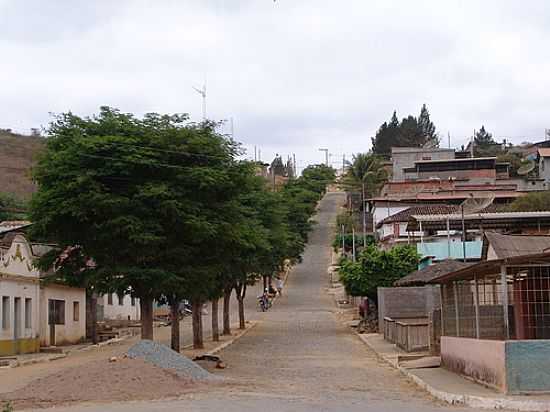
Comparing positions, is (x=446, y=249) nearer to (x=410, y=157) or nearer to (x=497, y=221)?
(x=497, y=221)

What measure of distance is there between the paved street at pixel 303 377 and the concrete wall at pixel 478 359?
4.54ft

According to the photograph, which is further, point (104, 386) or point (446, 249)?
point (446, 249)

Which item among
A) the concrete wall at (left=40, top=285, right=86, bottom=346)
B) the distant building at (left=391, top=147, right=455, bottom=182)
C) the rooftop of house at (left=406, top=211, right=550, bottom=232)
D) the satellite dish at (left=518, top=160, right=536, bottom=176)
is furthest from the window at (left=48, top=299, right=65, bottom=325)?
the satellite dish at (left=518, top=160, right=536, bottom=176)

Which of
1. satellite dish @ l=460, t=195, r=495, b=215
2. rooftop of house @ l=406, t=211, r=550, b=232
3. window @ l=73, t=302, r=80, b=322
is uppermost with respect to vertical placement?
satellite dish @ l=460, t=195, r=495, b=215

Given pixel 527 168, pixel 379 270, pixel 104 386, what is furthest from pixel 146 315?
pixel 527 168

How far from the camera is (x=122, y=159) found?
2462 centimetres

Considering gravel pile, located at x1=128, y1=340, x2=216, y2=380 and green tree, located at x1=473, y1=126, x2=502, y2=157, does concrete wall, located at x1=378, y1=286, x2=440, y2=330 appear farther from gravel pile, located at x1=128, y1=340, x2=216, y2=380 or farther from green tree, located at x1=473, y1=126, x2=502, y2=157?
green tree, located at x1=473, y1=126, x2=502, y2=157

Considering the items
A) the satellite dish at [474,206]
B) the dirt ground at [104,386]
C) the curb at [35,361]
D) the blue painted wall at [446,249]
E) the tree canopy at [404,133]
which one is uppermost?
the tree canopy at [404,133]

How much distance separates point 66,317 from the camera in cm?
4441

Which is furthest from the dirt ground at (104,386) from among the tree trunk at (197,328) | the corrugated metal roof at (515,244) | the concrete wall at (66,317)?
the concrete wall at (66,317)

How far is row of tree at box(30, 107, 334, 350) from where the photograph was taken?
80.8 feet

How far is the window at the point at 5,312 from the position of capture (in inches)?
1383

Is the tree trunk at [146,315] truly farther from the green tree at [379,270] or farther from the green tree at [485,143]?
the green tree at [485,143]

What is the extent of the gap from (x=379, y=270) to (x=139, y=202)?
23.3 metres
